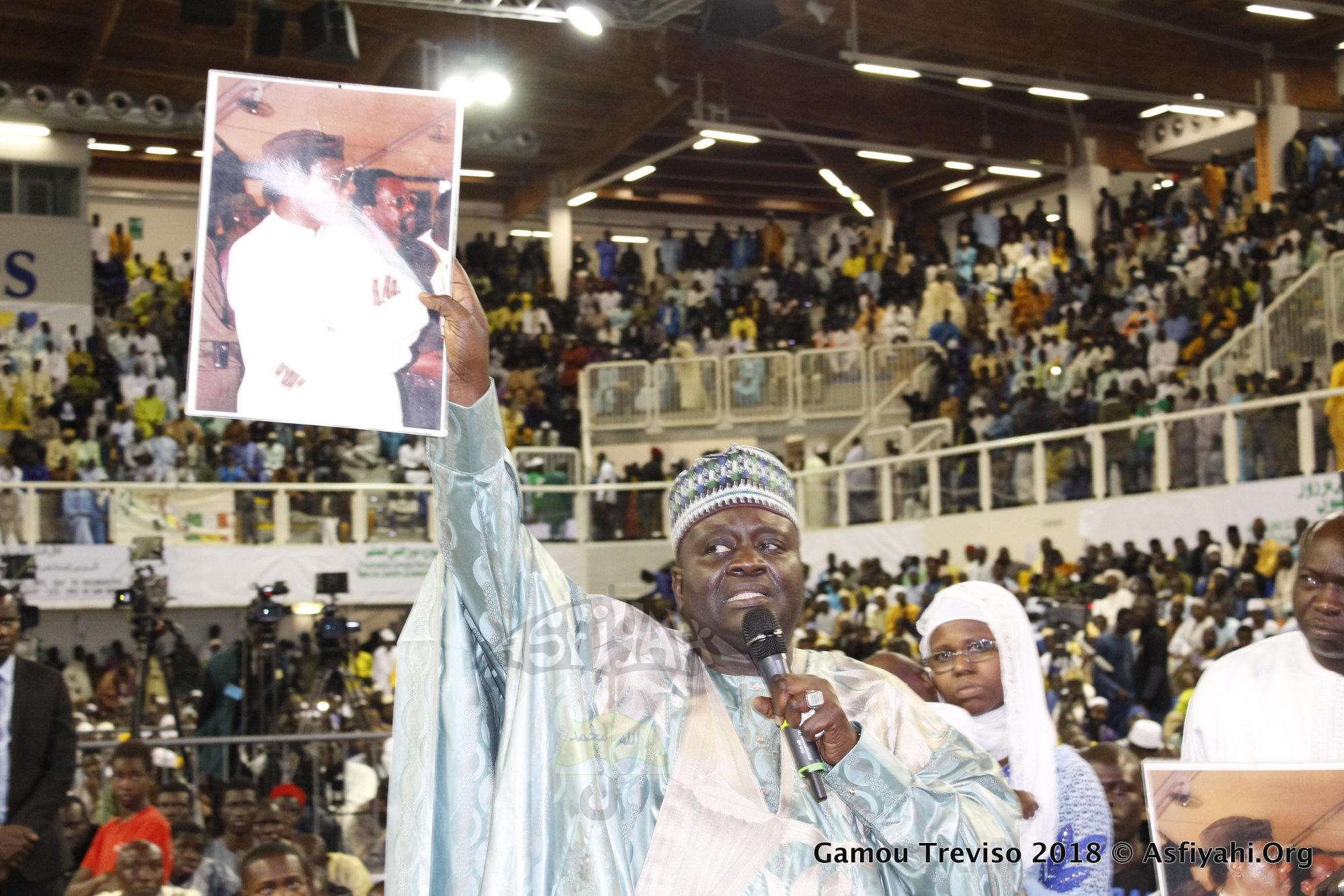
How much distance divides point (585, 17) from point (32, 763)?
8.22m

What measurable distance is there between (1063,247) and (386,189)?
62.1 feet

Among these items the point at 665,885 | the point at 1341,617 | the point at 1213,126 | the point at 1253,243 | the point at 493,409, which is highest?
the point at 1213,126

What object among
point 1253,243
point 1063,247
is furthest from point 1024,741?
point 1063,247

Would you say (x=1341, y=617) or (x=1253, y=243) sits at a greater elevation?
(x=1253, y=243)

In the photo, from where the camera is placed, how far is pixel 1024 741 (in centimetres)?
302

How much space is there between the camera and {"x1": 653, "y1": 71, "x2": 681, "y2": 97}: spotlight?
17.1 meters

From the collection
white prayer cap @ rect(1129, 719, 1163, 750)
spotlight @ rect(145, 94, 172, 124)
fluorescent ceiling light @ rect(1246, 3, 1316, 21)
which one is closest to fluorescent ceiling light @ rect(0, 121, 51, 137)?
spotlight @ rect(145, 94, 172, 124)

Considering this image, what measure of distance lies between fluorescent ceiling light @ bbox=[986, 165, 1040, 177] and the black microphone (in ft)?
64.2

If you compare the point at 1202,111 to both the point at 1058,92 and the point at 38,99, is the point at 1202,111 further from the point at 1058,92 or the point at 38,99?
the point at 38,99

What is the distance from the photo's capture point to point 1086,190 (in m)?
20.7

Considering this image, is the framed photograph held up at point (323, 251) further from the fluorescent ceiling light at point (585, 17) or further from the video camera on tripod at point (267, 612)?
the fluorescent ceiling light at point (585, 17)

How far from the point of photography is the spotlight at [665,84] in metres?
17.1

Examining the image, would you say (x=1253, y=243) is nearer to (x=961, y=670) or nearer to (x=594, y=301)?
(x=594, y=301)

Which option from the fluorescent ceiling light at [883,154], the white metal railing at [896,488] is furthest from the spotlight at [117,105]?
the fluorescent ceiling light at [883,154]
